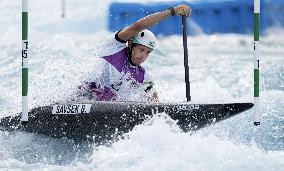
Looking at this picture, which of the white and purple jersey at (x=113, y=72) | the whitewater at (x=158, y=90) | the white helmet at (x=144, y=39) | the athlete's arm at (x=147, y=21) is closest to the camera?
the whitewater at (x=158, y=90)

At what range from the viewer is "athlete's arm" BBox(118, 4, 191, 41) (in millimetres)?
6551

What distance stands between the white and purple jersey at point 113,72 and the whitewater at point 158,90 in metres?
0.12

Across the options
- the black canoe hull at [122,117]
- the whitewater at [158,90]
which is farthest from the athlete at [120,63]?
the black canoe hull at [122,117]

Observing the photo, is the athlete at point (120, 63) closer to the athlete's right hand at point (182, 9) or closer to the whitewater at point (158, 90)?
the athlete's right hand at point (182, 9)

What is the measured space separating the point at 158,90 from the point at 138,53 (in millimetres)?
3928

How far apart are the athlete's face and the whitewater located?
1.08ft

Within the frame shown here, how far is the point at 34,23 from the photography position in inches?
765

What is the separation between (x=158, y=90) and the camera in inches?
421

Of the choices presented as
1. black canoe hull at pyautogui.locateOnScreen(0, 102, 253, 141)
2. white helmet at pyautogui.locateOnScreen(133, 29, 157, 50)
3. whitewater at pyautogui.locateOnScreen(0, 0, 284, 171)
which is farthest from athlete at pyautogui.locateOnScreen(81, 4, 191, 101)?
black canoe hull at pyautogui.locateOnScreen(0, 102, 253, 141)

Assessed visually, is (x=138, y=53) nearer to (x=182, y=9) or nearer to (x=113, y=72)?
(x=113, y=72)

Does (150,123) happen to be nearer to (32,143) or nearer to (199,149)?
(199,149)

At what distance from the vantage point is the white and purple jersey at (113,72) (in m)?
6.83

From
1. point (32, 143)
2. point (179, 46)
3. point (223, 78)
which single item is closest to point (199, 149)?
point (32, 143)

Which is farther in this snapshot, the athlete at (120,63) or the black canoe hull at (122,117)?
the athlete at (120,63)
